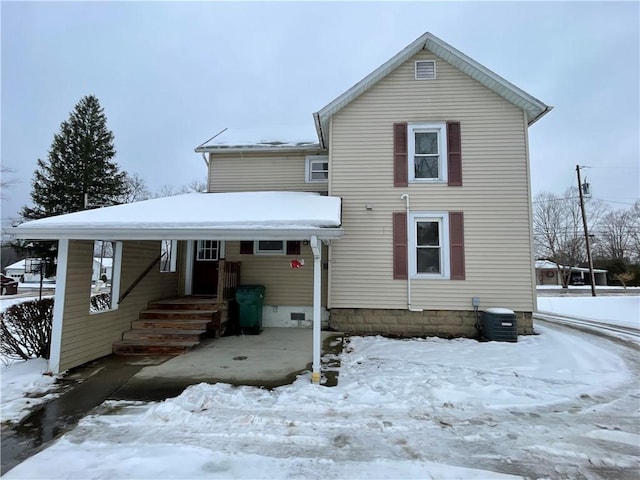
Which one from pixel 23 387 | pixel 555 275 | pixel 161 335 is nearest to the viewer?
pixel 23 387

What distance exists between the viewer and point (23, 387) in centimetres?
451

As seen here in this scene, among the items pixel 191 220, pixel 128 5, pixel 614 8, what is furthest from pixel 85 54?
pixel 614 8

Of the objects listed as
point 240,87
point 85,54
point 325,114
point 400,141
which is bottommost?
point 400,141

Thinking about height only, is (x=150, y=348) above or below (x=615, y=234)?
below

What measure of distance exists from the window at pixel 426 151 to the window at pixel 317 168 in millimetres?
2663

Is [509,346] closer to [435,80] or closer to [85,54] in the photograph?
[435,80]

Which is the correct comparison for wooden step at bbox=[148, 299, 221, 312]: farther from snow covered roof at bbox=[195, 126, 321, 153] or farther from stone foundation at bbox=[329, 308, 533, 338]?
snow covered roof at bbox=[195, 126, 321, 153]

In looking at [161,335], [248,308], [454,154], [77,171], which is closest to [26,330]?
[161,335]

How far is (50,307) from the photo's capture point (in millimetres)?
5719

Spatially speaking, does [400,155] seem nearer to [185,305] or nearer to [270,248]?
[270,248]

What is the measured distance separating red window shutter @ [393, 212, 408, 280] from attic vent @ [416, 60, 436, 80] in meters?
3.72

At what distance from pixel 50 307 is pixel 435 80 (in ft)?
32.8

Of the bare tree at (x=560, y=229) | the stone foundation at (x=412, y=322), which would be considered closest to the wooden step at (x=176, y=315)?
the stone foundation at (x=412, y=322)

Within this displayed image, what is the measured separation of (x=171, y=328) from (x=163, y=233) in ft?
9.33
